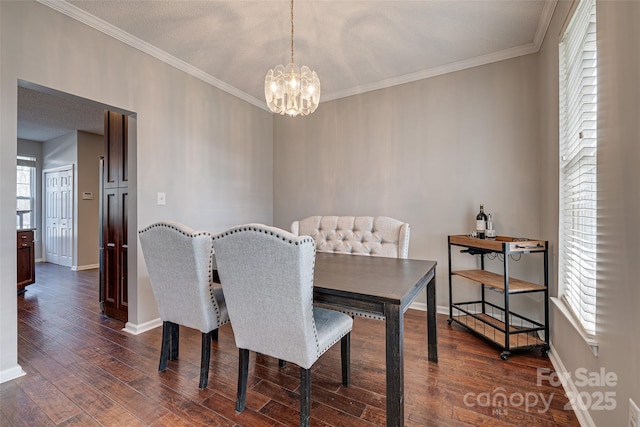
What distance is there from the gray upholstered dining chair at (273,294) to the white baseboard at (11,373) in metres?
1.56

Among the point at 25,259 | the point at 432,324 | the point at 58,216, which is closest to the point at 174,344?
the point at 432,324

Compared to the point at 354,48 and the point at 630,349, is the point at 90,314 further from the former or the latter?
the point at 630,349

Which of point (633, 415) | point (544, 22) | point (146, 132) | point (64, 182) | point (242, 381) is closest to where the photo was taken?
point (633, 415)

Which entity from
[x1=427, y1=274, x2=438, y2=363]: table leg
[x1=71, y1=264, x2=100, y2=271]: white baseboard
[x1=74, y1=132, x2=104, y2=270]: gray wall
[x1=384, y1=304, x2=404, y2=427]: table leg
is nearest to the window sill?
[x1=427, y1=274, x2=438, y2=363]: table leg

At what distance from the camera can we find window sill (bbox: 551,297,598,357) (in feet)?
4.38

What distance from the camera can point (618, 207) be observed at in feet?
3.81

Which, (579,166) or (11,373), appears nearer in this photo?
(579,166)

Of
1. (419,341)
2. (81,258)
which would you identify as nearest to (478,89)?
(419,341)

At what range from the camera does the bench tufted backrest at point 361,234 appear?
2.43 m

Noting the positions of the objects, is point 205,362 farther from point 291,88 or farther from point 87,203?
point 87,203

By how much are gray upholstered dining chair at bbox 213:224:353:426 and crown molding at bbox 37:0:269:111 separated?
2236 mm

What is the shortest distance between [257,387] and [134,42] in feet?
9.78

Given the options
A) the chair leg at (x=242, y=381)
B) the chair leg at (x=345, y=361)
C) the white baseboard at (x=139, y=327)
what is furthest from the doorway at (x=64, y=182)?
the chair leg at (x=345, y=361)

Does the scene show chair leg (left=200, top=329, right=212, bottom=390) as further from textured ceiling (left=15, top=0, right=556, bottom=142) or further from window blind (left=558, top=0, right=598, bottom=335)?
textured ceiling (left=15, top=0, right=556, bottom=142)
